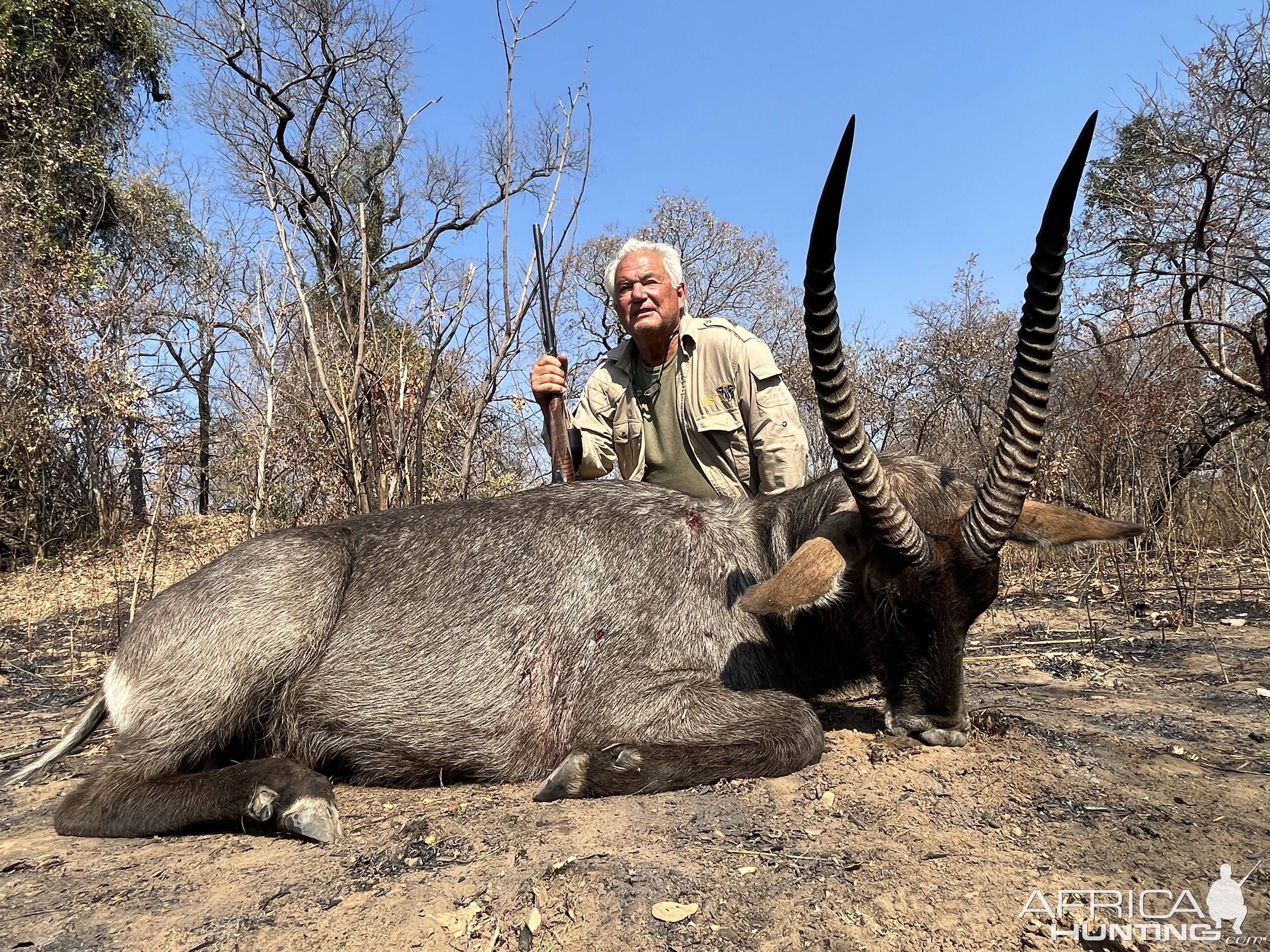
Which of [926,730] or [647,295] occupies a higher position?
[647,295]

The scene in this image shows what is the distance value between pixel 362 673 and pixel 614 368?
3.28 metres

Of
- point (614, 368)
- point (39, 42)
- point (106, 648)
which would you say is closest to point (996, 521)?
Answer: point (614, 368)

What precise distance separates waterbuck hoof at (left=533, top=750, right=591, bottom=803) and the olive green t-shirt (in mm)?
2853

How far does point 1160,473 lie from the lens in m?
8.00

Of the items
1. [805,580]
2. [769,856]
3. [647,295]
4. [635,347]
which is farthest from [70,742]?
[635,347]

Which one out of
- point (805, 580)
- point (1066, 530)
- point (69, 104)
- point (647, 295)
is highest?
point (69, 104)

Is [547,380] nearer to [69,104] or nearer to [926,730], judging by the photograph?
[926,730]

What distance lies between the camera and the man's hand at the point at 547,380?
212 inches

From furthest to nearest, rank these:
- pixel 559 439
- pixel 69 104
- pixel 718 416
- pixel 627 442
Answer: pixel 69 104 → pixel 627 442 → pixel 559 439 → pixel 718 416

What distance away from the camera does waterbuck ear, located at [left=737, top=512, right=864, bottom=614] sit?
305 centimetres

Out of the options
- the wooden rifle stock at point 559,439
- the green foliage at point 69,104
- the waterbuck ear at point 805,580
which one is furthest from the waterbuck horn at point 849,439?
the green foliage at point 69,104

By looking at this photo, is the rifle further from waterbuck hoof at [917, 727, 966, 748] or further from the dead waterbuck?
waterbuck hoof at [917, 727, 966, 748]

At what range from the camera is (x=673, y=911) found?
6.54 feet

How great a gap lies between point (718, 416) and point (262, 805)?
3529mm
